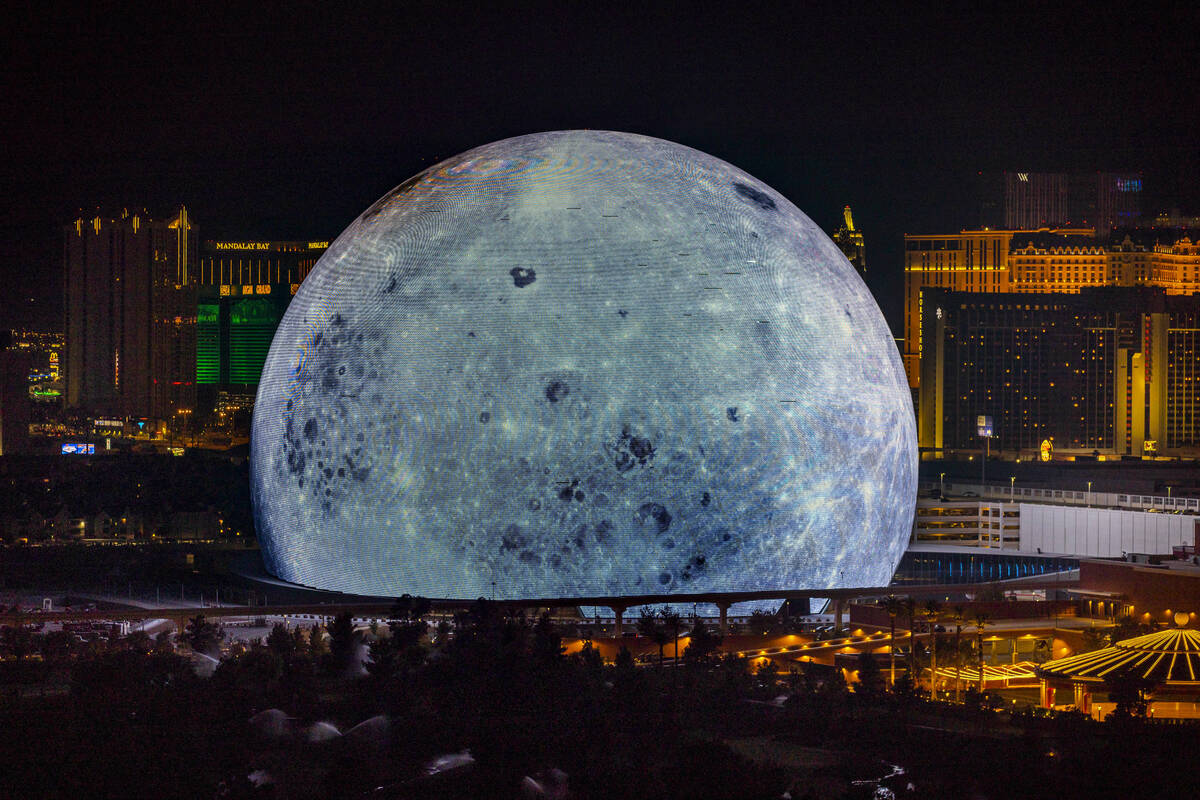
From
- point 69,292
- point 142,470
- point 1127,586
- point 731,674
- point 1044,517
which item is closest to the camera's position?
point 731,674

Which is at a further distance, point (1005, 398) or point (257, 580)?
point (1005, 398)

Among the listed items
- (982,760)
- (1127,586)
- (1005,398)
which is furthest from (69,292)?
(982,760)

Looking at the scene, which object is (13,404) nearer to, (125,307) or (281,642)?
(125,307)

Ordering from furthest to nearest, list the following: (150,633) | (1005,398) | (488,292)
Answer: (1005,398) < (150,633) < (488,292)

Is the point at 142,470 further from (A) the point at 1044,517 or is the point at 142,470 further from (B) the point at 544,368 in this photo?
(B) the point at 544,368

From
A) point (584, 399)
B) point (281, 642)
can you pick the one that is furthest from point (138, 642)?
point (584, 399)

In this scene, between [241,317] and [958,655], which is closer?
[958,655]

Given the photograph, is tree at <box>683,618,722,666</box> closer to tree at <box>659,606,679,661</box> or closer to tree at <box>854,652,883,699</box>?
tree at <box>659,606,679,661</box>
